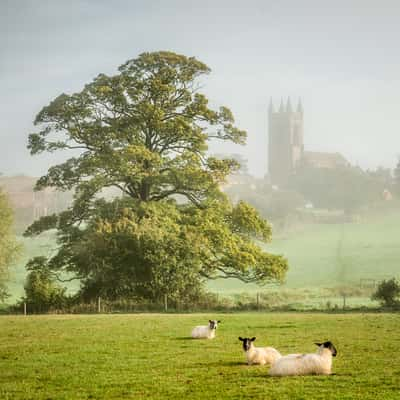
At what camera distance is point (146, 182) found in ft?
151

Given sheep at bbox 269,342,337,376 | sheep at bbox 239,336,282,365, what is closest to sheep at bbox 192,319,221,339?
sheep at bbox 239,336,282,365

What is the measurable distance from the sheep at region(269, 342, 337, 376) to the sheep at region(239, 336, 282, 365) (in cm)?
148

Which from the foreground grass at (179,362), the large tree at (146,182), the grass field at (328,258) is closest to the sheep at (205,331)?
the foreground grass at (179,362)

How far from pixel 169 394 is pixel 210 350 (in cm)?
594

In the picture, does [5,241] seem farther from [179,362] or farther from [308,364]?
[308,364]

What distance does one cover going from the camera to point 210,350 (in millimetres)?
18328

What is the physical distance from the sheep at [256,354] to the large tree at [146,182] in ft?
82.4

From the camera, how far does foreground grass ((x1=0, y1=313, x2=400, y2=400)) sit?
498 inches

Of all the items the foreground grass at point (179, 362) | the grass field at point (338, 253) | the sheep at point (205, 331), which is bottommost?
the foreground grass at point (179, 362)

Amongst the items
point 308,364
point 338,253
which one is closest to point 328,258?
point 338,253

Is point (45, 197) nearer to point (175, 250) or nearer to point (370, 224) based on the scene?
point (370, 224)

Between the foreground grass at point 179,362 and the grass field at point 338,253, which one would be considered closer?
the foreground grass at point 179,362

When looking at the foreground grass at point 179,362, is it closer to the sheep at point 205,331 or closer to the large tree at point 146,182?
the sheep at point 205,331

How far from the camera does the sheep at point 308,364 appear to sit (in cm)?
1363
